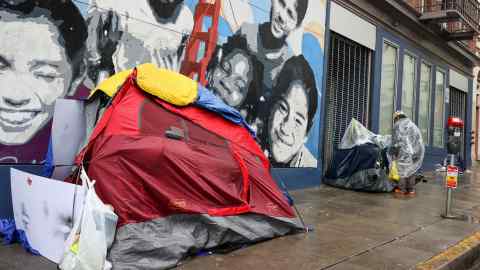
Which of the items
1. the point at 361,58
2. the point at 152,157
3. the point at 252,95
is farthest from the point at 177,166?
the point at 361,58

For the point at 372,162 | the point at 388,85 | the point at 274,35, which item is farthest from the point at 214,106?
the point at 388,85

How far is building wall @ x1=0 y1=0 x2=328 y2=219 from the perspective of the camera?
16.6ft

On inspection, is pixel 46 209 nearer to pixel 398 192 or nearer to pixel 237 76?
pixel 237 76

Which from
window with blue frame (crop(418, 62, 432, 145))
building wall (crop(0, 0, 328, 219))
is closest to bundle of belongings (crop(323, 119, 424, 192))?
building wall (crop(0, 0, 328, 219))

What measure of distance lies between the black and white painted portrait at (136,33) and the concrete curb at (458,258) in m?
4.35

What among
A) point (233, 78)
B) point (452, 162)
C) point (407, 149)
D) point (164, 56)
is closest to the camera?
point (164, 56)

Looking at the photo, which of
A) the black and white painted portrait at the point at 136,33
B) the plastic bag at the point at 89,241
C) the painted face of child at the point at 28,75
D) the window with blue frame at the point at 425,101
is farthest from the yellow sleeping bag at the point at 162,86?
the window with blue frame at the point at 425,101

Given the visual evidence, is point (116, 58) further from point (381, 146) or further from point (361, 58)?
point (361, 58)

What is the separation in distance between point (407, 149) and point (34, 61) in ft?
23.7

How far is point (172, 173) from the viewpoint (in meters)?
4.44

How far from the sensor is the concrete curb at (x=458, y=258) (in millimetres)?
4540

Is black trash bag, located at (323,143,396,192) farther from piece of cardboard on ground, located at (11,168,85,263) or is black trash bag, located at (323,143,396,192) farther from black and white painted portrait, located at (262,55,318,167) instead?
piece of cardboard on ground, located at (11,168,85,263)

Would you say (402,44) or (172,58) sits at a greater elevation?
(402,44)

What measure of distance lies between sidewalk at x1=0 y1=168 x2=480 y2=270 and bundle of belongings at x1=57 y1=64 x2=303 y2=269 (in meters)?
0.27
